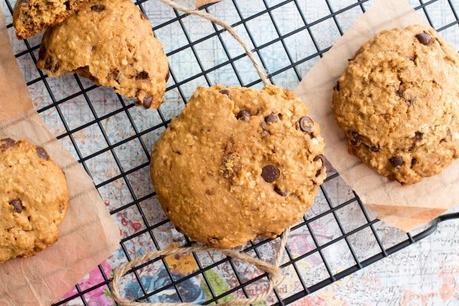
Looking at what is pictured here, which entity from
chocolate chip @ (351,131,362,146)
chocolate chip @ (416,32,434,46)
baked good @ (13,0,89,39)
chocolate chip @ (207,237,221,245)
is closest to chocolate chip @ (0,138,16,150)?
baked good @ (13,0,89,39)

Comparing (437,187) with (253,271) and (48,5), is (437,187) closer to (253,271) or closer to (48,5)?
(253,271)

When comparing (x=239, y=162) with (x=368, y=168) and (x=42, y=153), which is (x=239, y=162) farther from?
(x=42, y=153)

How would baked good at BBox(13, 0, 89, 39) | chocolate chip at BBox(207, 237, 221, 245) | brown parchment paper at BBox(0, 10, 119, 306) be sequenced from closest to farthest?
1. baked good at BBox(13, 0, 89, 39)
2. chocolate chip at BBox(207, 237, 221, 245)
3. brown parchment paper at BBox(0, 10, 119, 306)

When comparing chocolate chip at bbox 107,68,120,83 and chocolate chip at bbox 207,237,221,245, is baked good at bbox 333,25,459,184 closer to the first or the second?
chocolate chip at bbox 207,237,221,245

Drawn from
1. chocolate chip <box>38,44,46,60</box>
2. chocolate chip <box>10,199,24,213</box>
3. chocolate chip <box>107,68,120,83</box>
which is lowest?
chocolate chip <box>10,199,24,213</box>

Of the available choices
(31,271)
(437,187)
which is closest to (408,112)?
(437,187)

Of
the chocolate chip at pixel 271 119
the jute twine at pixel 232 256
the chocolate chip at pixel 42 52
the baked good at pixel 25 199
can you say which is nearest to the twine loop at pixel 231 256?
the jute twine at pixel 232 256
